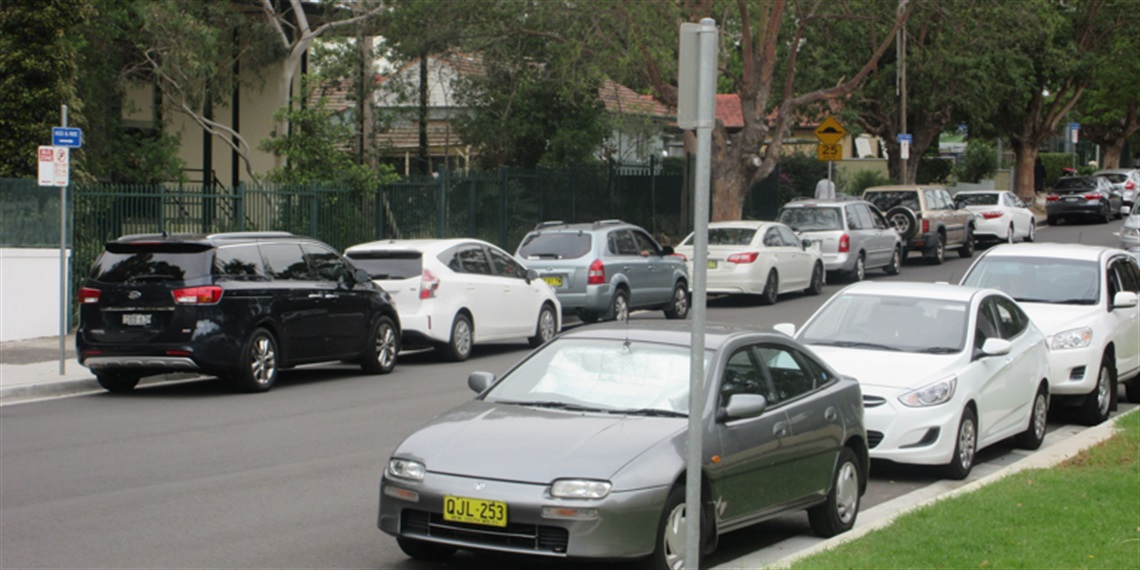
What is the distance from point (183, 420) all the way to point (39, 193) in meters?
8.74

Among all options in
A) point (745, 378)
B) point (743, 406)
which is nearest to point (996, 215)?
point (745, 378)

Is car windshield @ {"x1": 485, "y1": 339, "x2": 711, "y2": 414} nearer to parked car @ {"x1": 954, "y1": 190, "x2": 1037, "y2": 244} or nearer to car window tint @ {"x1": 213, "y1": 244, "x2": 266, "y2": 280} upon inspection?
car window tint @ {"x1": 213, "y1": 244, "x2": 266, "y2": 280}

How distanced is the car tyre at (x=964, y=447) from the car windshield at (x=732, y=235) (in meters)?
15.6

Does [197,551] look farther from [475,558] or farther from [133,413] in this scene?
[133,413]

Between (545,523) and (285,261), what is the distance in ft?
32.9

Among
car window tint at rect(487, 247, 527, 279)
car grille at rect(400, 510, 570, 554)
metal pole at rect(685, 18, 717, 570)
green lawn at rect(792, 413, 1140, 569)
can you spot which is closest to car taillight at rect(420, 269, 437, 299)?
car window tint at rect(487, 247, 527, 279)

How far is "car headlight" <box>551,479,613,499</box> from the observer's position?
701cm

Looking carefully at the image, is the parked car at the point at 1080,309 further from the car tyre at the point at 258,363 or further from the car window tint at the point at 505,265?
the car tyre at the point at 258,363

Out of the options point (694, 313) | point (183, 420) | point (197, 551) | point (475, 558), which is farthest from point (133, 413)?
point (694, 313)

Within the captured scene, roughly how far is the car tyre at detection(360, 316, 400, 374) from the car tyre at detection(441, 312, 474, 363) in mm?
973

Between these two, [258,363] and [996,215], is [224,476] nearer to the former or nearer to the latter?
[258,363]

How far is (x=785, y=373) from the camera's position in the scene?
28.8 feet

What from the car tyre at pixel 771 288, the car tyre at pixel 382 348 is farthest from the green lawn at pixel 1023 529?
the car tyre at pixel 771 288

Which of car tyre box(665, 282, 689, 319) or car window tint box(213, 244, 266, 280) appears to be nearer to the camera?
car window tint box(213, 244, 266, 280)
